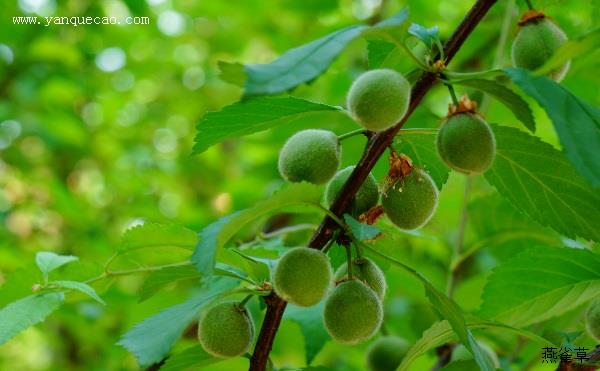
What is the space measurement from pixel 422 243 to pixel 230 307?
2718 mm

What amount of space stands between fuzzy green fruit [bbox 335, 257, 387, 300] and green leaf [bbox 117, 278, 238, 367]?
302 millimetres

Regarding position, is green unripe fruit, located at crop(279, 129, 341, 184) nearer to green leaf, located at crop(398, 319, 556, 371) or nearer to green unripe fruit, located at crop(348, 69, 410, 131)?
green unripe fruit, located at crop(348, 69, 410, 131)

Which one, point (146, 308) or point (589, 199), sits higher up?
point (146, 308)

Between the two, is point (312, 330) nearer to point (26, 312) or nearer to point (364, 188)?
point (364, 188)

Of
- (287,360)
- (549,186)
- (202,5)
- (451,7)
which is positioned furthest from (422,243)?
(549,186)

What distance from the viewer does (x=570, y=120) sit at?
4.22 feet

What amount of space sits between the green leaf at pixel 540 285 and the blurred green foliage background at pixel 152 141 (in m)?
0.56

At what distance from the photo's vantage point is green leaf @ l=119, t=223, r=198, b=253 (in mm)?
1730

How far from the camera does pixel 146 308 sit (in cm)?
287

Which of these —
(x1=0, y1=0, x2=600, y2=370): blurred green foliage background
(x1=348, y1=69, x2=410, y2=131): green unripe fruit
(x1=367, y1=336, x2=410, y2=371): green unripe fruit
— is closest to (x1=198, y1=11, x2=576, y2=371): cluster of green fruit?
(x1=348, y1=69, x2=410, y2=131): green unripe fruit

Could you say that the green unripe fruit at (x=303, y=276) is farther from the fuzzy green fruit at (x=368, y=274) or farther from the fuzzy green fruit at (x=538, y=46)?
the fuzzy green fruit at (x=538, y=46)

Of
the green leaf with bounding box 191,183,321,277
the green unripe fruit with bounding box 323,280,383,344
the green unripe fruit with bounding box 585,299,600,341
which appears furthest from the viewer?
the green unripe fruit with bounding box 585,299,600,341

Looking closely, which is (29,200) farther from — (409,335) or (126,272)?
(126,272)

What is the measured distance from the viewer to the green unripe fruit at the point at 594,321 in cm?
175
